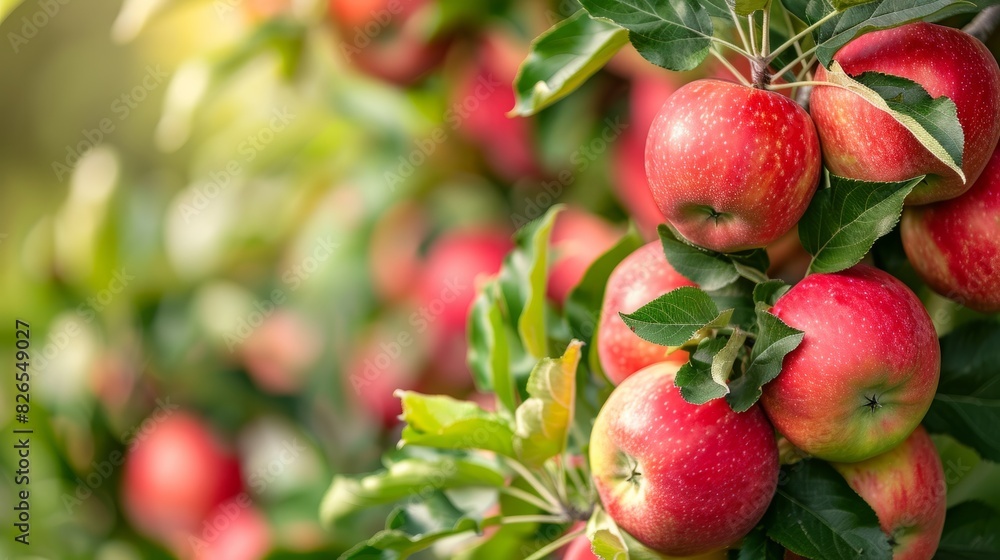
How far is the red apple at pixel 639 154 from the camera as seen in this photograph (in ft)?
3.04

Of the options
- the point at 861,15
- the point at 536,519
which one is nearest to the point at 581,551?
the point at 536,519

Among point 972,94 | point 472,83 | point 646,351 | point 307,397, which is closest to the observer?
point 972,94

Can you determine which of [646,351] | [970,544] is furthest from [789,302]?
[970,544]

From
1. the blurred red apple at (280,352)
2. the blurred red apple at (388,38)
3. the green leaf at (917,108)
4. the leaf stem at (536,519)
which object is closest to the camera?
the green leaf at (917,108)

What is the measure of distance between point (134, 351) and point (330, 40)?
1.72 feet

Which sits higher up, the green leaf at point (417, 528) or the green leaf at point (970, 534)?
the green leaf at point (417, 528)

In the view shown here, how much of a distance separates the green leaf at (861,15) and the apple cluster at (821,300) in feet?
0.05

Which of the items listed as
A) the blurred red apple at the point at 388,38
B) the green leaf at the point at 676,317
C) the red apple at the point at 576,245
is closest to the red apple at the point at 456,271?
the red apple at the point at 576,245

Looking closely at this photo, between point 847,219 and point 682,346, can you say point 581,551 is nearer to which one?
point 682,346

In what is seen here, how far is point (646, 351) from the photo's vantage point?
59cm

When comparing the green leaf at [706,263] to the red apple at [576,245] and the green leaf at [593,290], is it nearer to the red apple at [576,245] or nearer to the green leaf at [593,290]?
the green leaf at [593,290]

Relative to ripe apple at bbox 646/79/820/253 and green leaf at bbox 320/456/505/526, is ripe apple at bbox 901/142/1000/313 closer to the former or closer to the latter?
ripe apple at bbox 646/79/820/253

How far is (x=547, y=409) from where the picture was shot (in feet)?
1.94

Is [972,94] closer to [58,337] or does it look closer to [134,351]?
[134,351]
